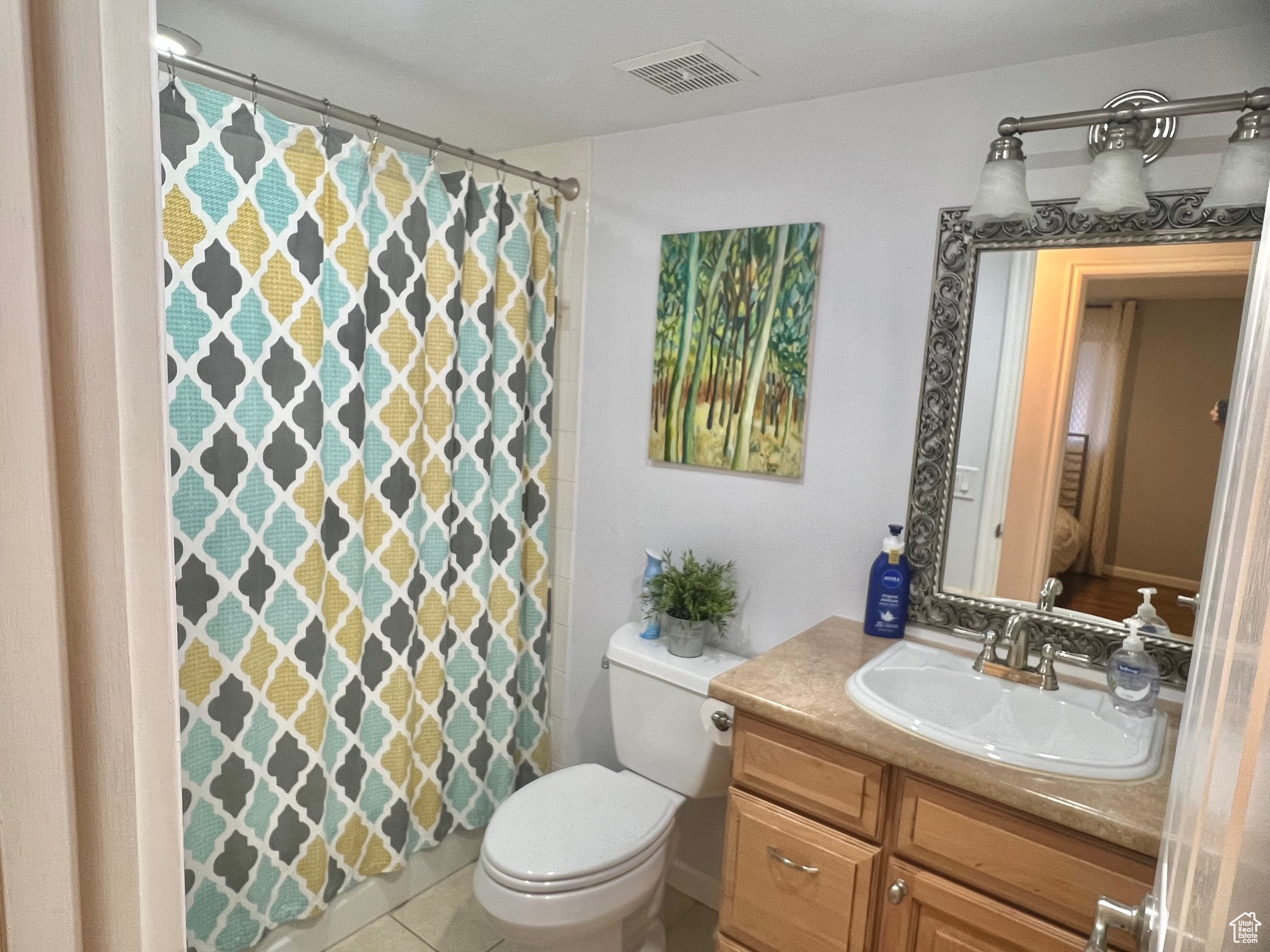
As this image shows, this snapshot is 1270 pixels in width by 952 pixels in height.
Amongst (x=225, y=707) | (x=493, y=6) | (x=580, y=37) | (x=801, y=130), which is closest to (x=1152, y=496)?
(x=801, y=130)

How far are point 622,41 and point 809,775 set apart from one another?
4.98 ft

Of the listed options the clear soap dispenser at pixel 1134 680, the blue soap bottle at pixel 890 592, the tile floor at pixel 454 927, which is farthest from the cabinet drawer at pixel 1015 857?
the tile floor at pixel 454 927

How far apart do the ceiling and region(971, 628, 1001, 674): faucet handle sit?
1.18 metres

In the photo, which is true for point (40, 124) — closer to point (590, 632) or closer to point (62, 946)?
point (62, 946)

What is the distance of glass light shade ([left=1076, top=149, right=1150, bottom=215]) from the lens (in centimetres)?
140

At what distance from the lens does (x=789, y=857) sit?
4.81 ft

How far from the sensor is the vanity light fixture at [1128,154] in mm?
1285

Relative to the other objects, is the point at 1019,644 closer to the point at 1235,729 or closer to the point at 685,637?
the point at 685,637

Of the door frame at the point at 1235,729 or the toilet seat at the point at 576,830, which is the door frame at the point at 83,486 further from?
the toilet seat at the point at 576,830

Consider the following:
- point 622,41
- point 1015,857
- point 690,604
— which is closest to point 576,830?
point 690,604

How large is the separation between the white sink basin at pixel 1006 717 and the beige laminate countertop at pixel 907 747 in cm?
2

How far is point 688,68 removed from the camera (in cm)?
173

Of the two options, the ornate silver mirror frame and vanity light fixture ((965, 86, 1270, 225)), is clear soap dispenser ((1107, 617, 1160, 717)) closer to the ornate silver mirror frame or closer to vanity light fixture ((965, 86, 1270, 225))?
the ornate silver mirror frame

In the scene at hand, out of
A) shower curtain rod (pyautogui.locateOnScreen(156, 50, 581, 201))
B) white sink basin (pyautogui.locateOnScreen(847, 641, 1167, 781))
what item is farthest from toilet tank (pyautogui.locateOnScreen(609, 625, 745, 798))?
shower curtain rod (pyautogui.locateOnScreen(156, 50, 581, 201))
